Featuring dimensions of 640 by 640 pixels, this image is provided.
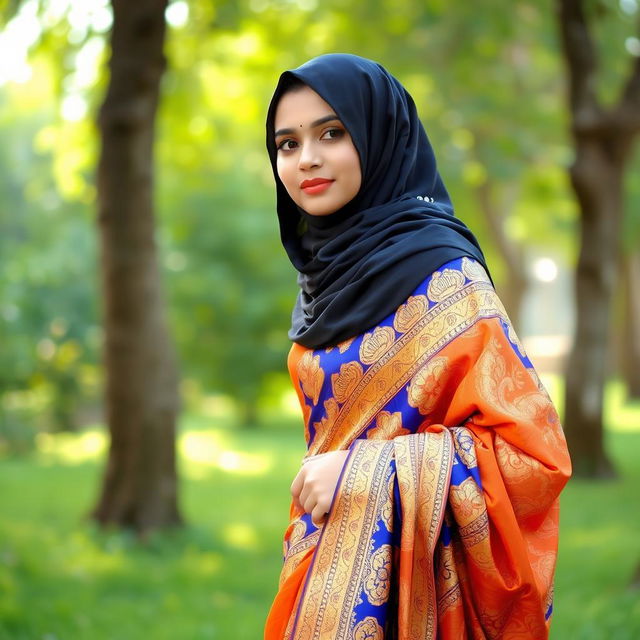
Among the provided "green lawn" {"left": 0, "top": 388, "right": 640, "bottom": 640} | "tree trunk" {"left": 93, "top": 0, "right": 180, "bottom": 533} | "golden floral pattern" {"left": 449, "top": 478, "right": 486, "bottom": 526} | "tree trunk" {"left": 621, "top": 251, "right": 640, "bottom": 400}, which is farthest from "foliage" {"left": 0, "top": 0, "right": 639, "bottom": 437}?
"golden floral pattern" {"left": 449, "top": 478, "right": 486, "bottom": 526}

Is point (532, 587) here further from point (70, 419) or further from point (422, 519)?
point (70, 419)

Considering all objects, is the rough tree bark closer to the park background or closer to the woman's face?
the park background

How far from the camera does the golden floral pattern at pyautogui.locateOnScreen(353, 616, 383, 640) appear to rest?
1.75m

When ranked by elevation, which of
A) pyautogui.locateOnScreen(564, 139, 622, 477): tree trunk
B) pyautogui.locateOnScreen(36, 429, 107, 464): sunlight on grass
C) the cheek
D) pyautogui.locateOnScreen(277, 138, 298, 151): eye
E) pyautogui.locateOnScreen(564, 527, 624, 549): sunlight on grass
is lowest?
pyautogui.locateOnScreen(36, 429, 107, 464): sunlight on grass

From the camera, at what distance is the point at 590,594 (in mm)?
4848

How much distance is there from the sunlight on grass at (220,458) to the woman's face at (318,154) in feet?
29.6

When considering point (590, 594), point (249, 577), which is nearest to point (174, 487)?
point (249, 577)

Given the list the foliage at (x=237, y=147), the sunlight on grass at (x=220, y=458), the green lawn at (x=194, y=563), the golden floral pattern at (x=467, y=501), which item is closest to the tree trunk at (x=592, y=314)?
the green lawn at (x=194, y=563)

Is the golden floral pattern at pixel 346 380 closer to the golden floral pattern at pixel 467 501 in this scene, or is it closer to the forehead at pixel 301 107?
the golden floral pattern at pixel 467 501

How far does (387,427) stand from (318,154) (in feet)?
1.90

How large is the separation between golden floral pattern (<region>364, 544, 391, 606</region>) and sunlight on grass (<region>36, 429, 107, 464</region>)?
1101cm

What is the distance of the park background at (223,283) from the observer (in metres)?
5.48

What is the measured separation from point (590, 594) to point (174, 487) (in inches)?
118

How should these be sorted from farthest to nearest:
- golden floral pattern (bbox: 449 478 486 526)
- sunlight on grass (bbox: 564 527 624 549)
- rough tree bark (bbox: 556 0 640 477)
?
rough tree bark (bbox: 556 0 640 477), sunlight on grass (bbox: 564 527 624 549), golden floral pattern (bbox: 449 478 486 526)
